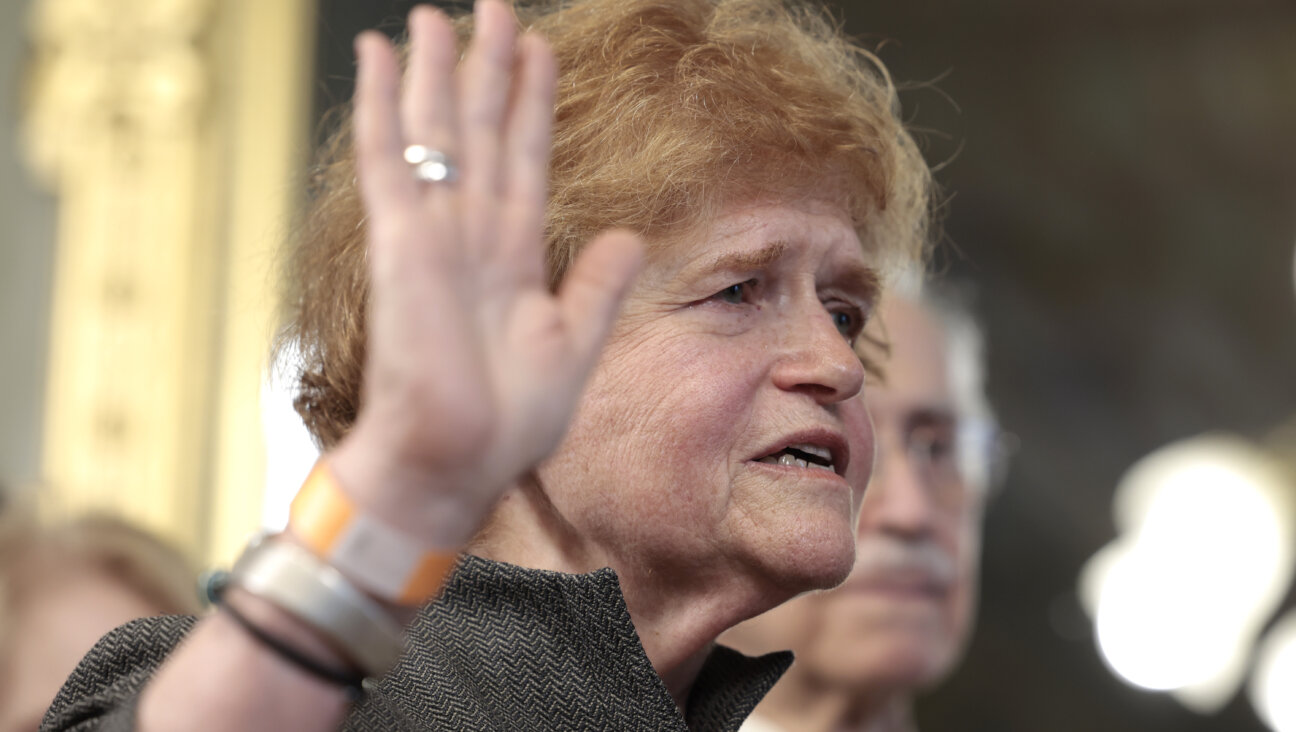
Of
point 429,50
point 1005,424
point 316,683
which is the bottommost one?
point 1005,424

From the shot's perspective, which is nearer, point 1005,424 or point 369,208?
point 369,208

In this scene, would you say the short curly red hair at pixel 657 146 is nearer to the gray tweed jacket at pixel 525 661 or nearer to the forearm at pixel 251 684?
the gray tweed jacket at pixel 525 661

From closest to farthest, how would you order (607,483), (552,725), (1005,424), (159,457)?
(552,725) < (607,483) < (159,457) < (1005,424)

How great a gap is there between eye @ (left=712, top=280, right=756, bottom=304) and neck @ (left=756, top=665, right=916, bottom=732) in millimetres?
1204

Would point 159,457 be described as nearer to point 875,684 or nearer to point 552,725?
point 875,684

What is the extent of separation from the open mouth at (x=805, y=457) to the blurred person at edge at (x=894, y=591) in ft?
3.10

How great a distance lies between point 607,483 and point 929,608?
4.43 feet

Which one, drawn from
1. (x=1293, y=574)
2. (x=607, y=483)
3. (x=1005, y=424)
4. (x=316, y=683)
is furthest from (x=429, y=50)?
(x=1293, y=574)

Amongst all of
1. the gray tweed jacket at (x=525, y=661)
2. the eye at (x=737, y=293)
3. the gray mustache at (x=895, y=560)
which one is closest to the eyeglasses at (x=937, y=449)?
the gray mustache at (x=895, y=560)

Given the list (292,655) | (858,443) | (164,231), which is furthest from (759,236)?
(164,231)

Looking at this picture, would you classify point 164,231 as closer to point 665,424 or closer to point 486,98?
point 665,424

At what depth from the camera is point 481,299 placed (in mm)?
860

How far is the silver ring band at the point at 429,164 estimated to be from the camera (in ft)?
2.83

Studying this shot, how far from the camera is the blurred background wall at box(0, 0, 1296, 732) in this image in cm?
387
